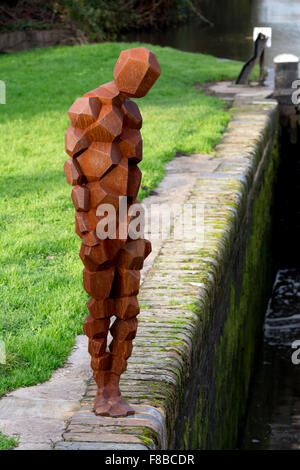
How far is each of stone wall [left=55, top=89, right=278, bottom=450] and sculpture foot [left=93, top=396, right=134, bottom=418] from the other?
23 mm

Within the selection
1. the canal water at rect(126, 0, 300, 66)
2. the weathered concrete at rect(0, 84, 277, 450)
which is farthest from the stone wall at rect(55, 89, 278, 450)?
the canal water at rect(126, 0, 300, 66)

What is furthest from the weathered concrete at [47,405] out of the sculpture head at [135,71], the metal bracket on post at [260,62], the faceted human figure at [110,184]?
the metal bracket on post at [260,62]

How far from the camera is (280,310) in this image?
31.2 ft

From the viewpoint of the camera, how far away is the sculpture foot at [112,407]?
9.93 ft

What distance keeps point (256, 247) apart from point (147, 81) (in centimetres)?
543

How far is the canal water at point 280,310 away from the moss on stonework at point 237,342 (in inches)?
8.5

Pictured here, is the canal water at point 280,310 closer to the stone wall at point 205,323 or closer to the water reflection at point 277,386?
the water reflection at point 277,386

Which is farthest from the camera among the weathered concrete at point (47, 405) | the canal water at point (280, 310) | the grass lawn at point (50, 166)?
the canal water at point (280, 310)

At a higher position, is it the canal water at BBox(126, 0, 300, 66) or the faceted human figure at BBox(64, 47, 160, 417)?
the canal water at BBox(126, 0, 300, 66)

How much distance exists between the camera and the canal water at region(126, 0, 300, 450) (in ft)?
23.0

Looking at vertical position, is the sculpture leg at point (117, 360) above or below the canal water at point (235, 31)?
below

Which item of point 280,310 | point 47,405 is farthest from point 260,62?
point 47,405

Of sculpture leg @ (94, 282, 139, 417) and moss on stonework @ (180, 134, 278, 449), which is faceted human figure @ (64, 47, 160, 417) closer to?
sculpture leg @ (94, 282, 139, 417)

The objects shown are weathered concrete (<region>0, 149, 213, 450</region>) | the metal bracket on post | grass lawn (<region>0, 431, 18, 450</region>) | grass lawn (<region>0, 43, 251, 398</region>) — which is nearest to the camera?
grass lawn (<region>0, 431, 18, 450</region>)
